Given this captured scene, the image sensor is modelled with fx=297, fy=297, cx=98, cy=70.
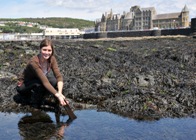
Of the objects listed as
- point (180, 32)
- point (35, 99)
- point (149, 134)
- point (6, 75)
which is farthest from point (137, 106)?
point (180, 32)

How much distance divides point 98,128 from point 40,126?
3.39 feet

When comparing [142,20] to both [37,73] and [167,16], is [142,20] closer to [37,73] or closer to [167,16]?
[167,16]

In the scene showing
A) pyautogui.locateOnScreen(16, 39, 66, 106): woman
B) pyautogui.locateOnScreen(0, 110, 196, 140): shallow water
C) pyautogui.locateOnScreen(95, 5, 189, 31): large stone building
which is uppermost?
pyautogui.locateOnScreen(95, 5, 189, 31): large stone building

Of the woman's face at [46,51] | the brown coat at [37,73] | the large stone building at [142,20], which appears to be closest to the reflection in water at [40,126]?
the brown coat at [37,73]

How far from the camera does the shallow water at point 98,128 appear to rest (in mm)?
4750

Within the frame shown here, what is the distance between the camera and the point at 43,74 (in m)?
5.53

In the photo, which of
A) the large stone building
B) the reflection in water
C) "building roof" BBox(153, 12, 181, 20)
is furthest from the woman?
"building roof" BBox(153, 12, 181, 20)

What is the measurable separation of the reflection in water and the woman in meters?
0.46

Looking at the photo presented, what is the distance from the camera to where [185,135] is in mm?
4867

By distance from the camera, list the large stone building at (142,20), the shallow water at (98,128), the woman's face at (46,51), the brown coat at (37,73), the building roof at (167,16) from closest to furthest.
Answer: the shallow water at (98,128) → the brown coat at (37,73) → the woman's face at (46,51) → the large stone building at (142,20) → the building roof at (167,16)

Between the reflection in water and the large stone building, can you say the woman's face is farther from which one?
the large stone building

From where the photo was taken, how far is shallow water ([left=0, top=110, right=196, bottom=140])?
475 centimetres

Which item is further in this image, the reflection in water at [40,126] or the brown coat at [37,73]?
the brown coat at [37,73]

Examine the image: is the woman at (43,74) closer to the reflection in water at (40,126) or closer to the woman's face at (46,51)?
the woman's face at (46,51)
